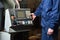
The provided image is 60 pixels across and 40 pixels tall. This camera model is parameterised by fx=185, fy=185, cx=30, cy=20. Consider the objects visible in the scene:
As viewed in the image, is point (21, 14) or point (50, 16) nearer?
point (50, 16)

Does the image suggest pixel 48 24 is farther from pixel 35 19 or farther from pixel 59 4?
pixel 35 19

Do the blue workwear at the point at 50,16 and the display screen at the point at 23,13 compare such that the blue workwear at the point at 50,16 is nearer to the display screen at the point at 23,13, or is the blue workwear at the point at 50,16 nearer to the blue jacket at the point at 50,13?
the blue jacket at the point at 50,13

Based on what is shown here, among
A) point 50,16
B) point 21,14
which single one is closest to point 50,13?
point 50,16

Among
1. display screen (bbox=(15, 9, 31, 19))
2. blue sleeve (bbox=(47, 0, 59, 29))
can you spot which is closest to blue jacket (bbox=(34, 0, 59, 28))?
blue sleeve (bbox=(47, 0, 59, 29))

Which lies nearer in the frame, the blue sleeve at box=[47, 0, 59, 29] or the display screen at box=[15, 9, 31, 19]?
the blue sleeve at box=[47, 0, 59, 29]

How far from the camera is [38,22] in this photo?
2.65 meters

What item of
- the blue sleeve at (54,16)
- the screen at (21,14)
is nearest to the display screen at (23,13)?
the screen at (21,14)

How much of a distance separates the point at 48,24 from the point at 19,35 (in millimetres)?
694

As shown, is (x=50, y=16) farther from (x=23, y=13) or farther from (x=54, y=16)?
(x=23, y=13)

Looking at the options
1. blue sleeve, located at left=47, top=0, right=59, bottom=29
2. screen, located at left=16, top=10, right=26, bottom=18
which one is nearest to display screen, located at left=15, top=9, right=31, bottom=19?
screen, located at left=16, top=10, right=26, bottom=18

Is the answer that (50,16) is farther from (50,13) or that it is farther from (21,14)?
(21,14)

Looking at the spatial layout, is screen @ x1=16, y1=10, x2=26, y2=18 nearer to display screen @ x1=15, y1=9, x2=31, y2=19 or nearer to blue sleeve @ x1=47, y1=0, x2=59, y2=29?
display screen @ x1=15, y1=9, x2=31, y2=19

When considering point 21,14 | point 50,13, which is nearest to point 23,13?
point 21,14

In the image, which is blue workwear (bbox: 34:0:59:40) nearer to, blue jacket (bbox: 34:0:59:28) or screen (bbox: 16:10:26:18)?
blue jacket (bbox: 34:0:59:28)
